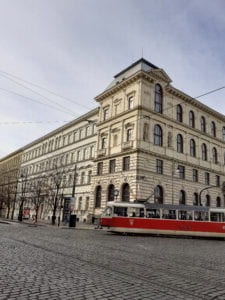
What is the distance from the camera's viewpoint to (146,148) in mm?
33125

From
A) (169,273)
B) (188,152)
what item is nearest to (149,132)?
(188,152)

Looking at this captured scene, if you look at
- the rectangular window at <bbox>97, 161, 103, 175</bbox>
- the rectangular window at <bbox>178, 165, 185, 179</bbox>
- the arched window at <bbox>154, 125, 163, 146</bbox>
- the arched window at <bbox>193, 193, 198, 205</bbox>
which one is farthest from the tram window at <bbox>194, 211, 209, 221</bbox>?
the rectangular window at <bbox>97, 161, 103, 175</bbox>

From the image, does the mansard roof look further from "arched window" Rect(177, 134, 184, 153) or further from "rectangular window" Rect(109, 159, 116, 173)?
"rectangular window" Rect(109, 159, 116, 173)

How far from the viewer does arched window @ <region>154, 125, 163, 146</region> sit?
35.2 m

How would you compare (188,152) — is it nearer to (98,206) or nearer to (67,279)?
(98,206)

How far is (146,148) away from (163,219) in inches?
489

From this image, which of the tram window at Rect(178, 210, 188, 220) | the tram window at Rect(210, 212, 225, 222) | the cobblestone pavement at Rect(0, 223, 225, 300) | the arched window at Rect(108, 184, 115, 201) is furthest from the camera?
the arched window at Rect(108, 184, 115, 201)

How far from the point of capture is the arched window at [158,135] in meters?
35.2

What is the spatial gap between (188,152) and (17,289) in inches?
1424

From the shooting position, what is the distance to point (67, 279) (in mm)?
5590

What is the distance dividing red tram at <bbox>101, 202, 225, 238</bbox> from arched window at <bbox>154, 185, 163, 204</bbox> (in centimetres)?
967

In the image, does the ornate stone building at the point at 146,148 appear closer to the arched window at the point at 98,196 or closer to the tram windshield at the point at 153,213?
the arched window at the point at 98,196

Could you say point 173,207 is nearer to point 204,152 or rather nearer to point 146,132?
point 146,132

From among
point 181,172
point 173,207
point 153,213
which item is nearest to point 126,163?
point 181,172
